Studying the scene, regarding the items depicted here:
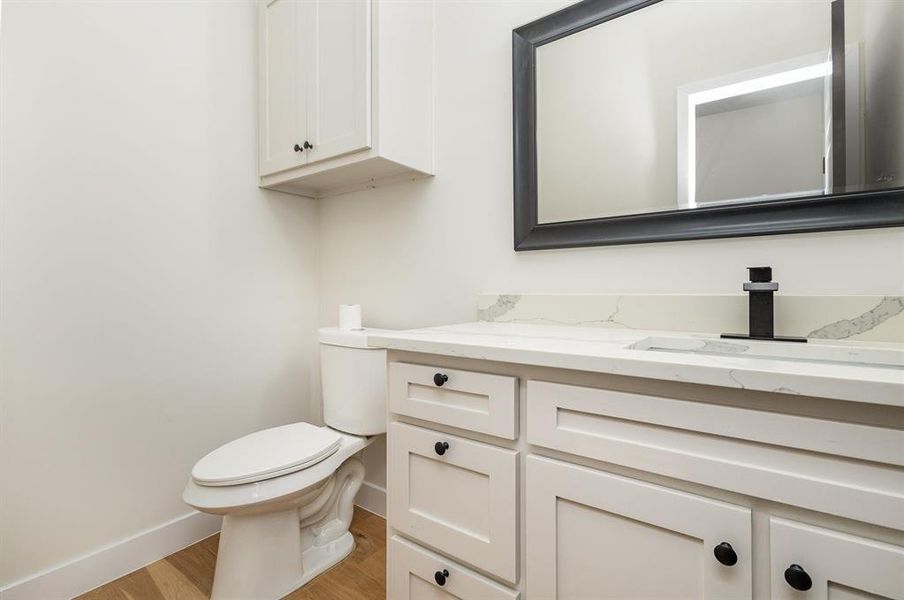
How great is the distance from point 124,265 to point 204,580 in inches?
43.9

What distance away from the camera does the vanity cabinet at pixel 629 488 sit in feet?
1.68

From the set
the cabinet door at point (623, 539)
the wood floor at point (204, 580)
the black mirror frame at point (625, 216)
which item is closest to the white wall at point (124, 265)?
the wood floor at point (204, 580)

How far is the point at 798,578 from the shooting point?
1.73ft

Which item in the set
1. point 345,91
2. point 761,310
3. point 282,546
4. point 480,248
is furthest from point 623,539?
point 345,91

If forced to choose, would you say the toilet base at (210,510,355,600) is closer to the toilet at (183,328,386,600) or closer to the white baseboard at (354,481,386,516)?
the toilet at (183,328,386,600)

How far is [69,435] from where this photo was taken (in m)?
1.29

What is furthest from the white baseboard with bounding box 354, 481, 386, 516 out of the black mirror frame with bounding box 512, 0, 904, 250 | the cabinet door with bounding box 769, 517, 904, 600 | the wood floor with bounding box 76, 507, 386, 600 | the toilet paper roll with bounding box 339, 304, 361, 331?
the cabinet door with bounding box 769, 517, 904, 600

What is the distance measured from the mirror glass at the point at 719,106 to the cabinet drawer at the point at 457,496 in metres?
0.79

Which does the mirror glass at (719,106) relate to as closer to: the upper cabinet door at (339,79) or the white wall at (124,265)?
the upper cabinet door at (339,79)

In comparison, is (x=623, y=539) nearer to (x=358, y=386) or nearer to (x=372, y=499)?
(x=358, y=386)

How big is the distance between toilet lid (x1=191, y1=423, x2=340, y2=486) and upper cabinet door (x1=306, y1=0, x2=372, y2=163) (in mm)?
998

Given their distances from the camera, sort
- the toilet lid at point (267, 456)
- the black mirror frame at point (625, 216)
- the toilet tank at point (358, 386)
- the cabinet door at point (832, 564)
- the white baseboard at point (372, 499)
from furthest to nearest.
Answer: the white baseboard at point (372, 499) < the toilet tank at point (358, 386) < the toilet lid at point (267, 456) < the black mirror frame at point (625, 216) < the cabinet door at point (832, 564)

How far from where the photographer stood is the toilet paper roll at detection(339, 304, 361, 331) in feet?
5.32

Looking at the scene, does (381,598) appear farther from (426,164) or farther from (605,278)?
(426,164)
